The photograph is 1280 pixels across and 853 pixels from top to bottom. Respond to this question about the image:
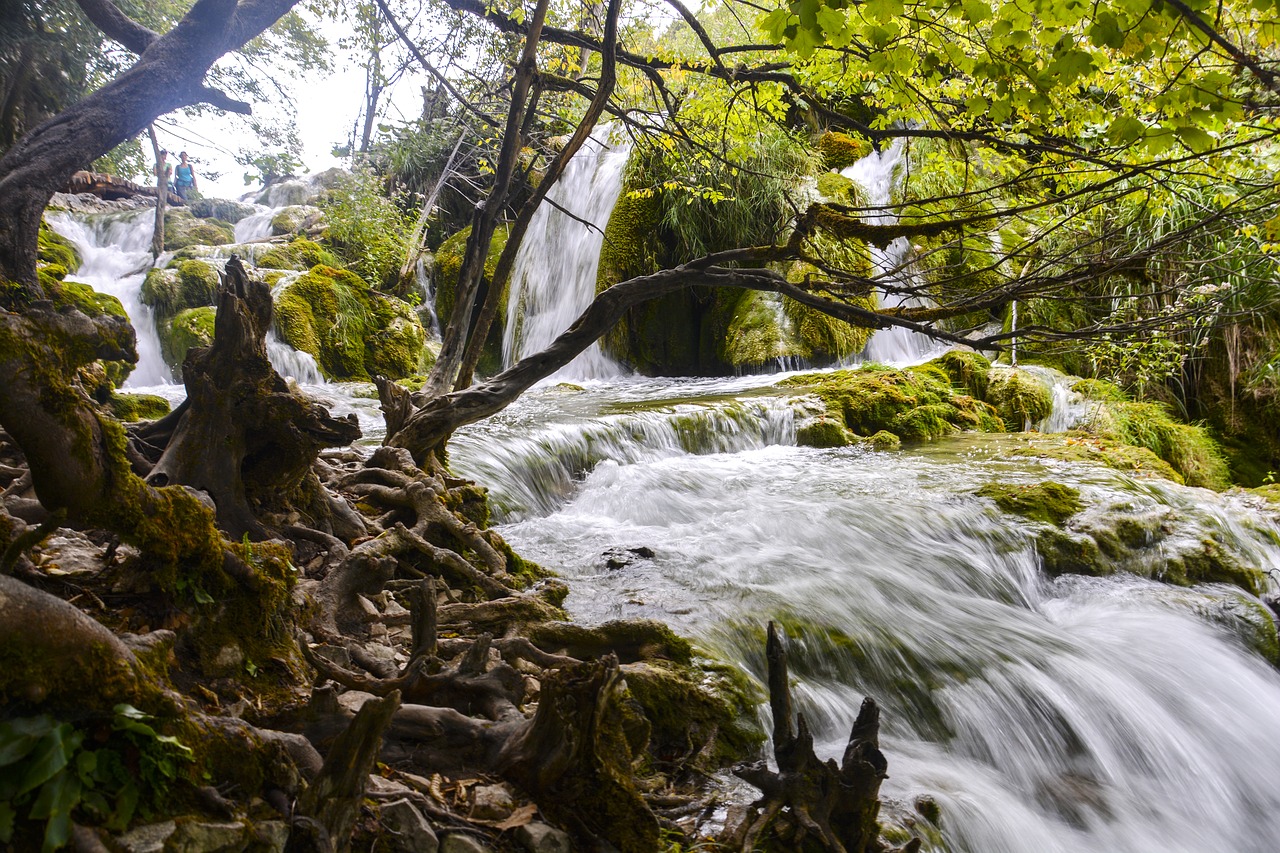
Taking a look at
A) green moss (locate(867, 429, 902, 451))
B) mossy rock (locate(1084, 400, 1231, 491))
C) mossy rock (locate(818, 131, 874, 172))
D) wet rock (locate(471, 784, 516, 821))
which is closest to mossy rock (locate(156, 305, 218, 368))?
green moss (locate(867, 429, 902, 451))

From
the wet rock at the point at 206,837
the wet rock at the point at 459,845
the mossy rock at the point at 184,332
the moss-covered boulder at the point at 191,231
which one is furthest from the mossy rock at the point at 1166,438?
the moss-covered boulder at the point at 191,231

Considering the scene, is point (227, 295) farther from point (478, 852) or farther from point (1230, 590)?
point (1230, 590)

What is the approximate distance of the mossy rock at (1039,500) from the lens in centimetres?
593

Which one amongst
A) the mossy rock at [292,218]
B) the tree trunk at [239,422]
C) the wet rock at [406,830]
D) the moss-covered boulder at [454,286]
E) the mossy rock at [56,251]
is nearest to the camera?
the wet rock at [406,830]

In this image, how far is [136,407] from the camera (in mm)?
5691

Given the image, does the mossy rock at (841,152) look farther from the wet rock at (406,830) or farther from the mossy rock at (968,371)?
the wet rock at (406,830)

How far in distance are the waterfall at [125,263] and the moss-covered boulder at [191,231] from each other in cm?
47

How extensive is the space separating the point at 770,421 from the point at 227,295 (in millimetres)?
6797

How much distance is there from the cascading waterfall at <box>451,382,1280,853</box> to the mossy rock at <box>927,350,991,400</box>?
3.19 m

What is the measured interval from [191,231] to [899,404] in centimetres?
1798

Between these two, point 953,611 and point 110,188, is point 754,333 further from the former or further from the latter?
point 110,188

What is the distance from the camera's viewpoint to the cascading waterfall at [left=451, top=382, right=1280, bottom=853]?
334 centimetres

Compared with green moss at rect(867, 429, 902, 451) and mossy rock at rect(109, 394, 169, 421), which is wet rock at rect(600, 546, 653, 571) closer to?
mossy rock at rect(109, 394, 169, 421)

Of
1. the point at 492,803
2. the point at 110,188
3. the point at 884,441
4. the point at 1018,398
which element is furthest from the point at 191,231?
the point at 492,803
